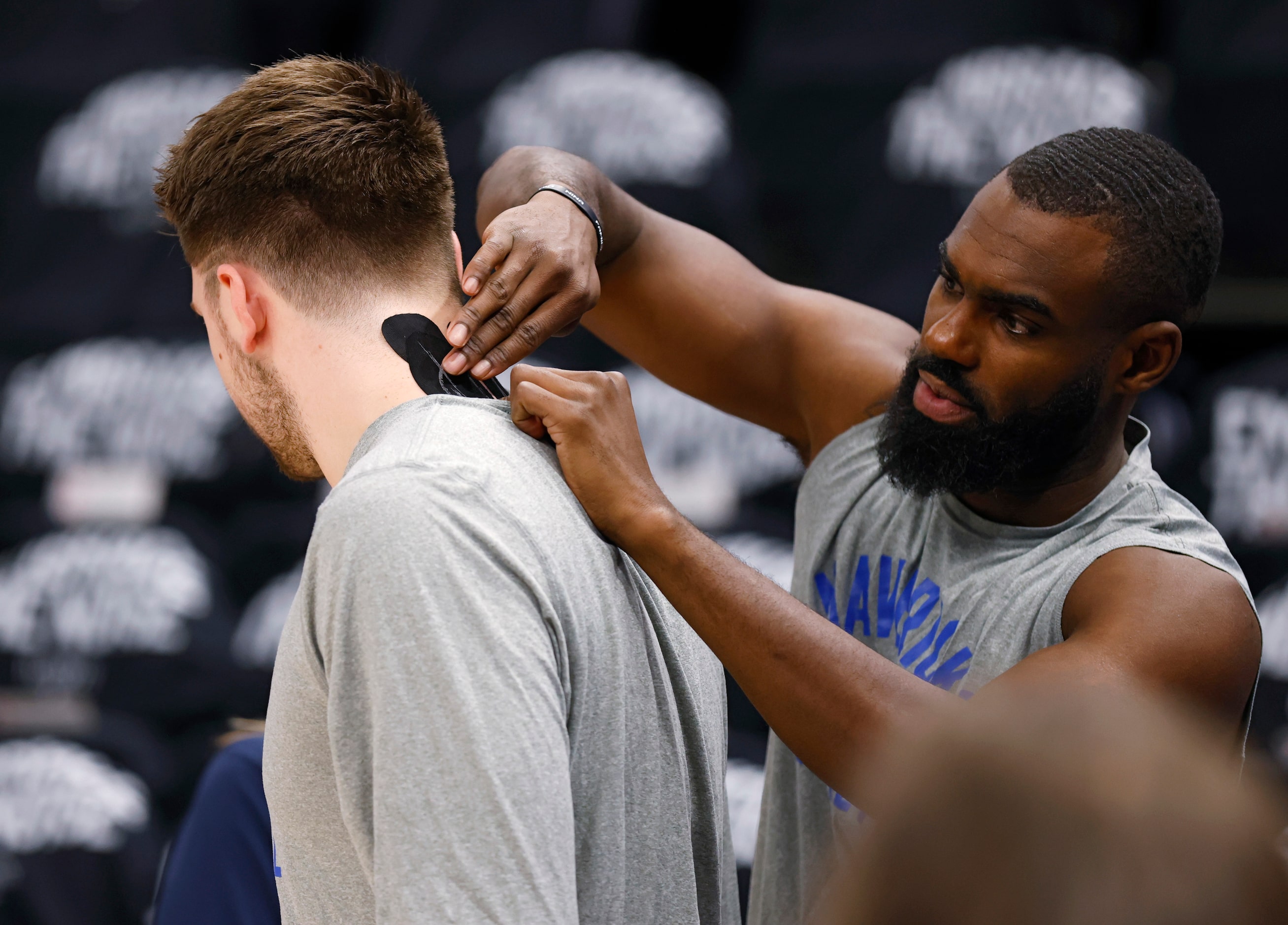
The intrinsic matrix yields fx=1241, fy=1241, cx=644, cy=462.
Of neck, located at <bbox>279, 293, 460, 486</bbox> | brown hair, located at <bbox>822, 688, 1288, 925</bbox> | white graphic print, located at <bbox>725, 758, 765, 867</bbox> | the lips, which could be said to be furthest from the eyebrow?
white graphic print, located at <bbox>725, 758, 765, 867</bbox>

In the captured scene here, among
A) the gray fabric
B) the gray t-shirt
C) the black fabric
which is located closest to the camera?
the gray t-shirt

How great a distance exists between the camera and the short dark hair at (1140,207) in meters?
1.25

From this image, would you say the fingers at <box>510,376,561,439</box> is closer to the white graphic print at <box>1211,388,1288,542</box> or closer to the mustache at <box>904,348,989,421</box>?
the mustache at <box>904,348,989,421</box>

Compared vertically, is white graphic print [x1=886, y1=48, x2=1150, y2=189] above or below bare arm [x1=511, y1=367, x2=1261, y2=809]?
above

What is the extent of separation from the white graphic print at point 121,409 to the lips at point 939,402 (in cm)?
152

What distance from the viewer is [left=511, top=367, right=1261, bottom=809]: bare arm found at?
1002 millimetres

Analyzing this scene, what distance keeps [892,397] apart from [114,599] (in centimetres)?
164

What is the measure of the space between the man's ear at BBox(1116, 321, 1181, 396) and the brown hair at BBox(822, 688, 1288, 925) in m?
0.89

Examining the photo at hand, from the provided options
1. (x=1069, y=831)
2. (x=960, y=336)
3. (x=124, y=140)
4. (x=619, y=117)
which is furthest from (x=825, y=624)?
(x=124, y=140)

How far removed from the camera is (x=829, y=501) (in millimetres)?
1503

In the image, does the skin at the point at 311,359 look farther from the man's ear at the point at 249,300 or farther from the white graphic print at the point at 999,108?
the white graphic print at the point at 999,108

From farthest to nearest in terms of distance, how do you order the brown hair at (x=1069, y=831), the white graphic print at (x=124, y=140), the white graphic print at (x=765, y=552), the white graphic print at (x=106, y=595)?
the white graphic print at (x=124, y=140) < the white graphic print at (x=106, y=595) < the white graphic print at (x=765, y=552) < the brown hair at (x=1069, y=831)

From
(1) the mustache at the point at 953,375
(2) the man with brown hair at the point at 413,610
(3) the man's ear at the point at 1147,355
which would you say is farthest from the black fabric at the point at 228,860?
(3) the man's ear at the point at 1147,355

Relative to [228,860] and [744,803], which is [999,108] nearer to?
[744,803]
